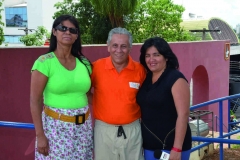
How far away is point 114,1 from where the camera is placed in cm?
1424

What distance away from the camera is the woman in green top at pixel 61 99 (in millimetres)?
2436

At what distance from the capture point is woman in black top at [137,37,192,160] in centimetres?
244

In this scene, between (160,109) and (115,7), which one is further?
(115,7)

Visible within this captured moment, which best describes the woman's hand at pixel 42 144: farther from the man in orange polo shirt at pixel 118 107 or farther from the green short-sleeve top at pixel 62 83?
the man in orange polo shirt at pixel 118 107

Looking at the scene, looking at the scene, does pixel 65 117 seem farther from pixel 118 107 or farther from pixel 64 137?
pixel 118 107

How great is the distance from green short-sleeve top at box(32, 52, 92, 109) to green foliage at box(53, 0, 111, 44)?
1448cm

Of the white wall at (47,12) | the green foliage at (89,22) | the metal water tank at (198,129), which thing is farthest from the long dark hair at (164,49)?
the white wall at (47,12)

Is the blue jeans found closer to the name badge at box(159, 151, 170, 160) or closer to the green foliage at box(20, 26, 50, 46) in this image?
the name badge at box(159, 151, 170, 160)

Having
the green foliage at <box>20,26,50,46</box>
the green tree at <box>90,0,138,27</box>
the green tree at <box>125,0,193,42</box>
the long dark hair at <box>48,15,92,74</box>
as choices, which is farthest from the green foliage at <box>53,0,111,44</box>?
the long dark hair at <box>48,15,92,74</box>

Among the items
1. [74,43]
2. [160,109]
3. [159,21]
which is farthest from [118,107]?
[159,21]

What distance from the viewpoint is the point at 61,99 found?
2.48m

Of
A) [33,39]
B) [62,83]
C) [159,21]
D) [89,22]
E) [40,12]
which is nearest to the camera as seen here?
[62,83]

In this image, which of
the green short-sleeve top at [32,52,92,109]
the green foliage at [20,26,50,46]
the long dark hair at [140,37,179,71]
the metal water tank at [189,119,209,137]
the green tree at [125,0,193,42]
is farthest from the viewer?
the green foliage at [20,26,50,46]

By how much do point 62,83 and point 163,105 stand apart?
665mm
